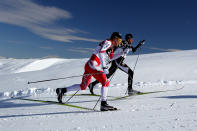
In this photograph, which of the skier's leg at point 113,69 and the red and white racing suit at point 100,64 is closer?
the red and white racing suit at point 100,64

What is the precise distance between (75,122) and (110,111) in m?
0.92

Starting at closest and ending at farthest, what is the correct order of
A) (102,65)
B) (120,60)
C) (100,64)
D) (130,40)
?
(102,65) < (100,64) < (130,40) < (120,60)

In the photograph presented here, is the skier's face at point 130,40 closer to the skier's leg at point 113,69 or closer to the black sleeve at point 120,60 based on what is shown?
the black sleeve at point 120,60

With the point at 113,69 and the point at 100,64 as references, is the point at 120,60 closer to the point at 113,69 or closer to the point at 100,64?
the point at 113,69

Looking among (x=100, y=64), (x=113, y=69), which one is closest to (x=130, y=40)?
(x=113, y=69)

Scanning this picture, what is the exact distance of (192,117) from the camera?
2.96m

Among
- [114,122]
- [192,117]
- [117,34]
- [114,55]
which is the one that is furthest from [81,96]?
[192,117]

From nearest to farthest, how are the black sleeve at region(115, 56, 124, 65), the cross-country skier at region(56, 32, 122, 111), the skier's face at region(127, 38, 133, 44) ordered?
the cross-country skier at region(56, 32, 122, 111), the skier's face at region(127, 38, 133, 44), the black sleeve at region(115, 56, 124, 65)

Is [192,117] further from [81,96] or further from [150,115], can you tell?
[81,96]

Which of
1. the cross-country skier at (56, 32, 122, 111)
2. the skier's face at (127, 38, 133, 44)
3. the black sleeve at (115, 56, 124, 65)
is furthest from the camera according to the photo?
the black sleeve at (115, 56, 124, 65)

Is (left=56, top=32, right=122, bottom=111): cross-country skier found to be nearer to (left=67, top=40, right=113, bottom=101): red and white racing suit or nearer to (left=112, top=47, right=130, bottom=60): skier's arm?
(left=67, top=40, right=113, bottom=101): red and white racing suit

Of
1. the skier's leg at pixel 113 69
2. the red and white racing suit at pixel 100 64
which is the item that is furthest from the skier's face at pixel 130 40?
the red and white racing suit at pixel 100 64

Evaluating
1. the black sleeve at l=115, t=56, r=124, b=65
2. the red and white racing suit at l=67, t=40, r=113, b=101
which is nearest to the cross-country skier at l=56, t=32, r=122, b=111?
the red and white racing suit at l=67, t=40, r=113, b=101

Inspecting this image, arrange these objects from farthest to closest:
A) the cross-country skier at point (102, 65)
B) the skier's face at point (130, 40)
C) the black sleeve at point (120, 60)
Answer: the black sleeve at point (120, 60) → the skier's face at point (130, 40) → the cross-country skier at point (102, 65)
